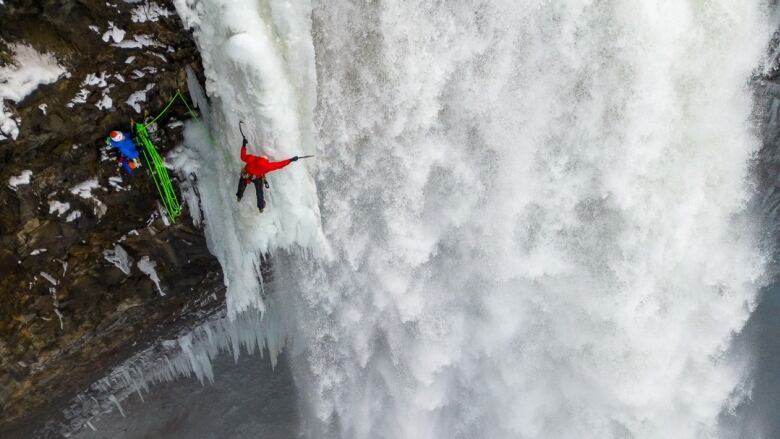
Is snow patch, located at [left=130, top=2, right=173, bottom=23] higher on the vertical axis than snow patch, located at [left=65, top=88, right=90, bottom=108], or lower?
higher

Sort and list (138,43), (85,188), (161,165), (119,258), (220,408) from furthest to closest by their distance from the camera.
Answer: (220,408), (119,258), (161,165), (85,188), (138,43)

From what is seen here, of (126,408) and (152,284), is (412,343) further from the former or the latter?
(126,408)

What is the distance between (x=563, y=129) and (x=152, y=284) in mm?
4319

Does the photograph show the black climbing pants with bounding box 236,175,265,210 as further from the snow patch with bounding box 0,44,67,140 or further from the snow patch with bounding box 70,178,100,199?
the snow patch with bounding box 0,44,67,140

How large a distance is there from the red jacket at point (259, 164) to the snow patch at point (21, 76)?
1.49 m

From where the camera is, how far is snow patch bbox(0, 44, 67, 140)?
3814mm

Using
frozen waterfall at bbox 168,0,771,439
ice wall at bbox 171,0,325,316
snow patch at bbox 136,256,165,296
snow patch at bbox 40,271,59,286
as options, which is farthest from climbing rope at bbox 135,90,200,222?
snow patch at bbox 40,271,59,286

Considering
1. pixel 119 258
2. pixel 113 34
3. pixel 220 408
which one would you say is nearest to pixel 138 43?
pixel 113 34

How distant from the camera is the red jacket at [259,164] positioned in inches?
161

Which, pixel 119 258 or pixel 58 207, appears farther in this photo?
pixel 119 258

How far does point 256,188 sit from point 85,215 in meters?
1.63

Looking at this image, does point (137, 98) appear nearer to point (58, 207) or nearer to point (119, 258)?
point (58, 207)

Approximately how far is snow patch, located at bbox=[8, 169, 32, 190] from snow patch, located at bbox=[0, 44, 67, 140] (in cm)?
34

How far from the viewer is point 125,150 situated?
441cm
